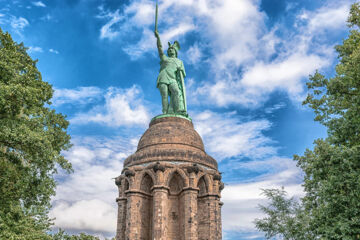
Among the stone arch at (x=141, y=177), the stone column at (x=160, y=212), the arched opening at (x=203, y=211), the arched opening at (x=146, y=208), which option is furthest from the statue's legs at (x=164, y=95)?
the stone column at (x=160, y=212)

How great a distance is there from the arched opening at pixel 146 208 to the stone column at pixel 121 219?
160 cm

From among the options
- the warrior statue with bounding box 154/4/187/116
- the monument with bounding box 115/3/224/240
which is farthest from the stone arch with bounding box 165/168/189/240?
the warrior statue with bounding box 154/4/187/116

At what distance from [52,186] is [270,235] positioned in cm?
1085

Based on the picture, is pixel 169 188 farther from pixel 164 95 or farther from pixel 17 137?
pixel 17 137

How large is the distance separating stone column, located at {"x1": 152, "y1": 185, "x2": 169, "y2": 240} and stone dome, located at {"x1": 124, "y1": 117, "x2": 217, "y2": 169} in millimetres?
1749

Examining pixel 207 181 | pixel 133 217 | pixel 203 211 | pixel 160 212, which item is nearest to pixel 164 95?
pixel 207 181

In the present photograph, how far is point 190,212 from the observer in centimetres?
1559

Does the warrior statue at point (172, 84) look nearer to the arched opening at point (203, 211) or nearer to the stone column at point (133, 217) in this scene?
the arched opening at point (203, 211)

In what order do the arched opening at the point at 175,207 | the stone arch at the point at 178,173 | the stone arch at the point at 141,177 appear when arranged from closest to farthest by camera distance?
the arched opening at the point at 175,207 < the stone arch at the point at 178,173 < the stone arch at the point at 141,177

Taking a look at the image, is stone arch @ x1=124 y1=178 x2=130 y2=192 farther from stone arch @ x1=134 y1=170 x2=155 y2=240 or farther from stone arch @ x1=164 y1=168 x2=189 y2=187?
stone arch @ x1=164 y1=168 x2=189 y2=187

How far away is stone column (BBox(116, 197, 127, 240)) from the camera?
17016 millimetres

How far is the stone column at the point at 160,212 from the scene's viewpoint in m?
15.0

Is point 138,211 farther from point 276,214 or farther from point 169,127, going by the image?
point 276,214

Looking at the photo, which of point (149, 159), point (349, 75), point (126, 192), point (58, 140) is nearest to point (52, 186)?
point (58, 140)
